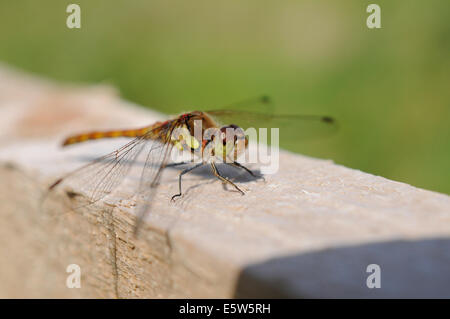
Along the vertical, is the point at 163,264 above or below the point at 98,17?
below

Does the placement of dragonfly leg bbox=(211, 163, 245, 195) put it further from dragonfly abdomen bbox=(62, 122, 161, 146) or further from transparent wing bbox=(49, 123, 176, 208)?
dragonfly abdomen bbox=(62, 122, 161, 146)

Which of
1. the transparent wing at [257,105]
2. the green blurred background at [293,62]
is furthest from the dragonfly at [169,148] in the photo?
the green blurred background at [293,62]

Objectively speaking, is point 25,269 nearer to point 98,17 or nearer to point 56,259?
point 56,259

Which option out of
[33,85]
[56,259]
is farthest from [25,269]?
[33,85]

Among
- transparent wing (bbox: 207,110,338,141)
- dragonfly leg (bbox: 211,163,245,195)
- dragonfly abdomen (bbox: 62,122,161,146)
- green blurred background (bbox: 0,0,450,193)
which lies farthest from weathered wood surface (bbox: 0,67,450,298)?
green blurred background (bbox: 0,0,450,193)

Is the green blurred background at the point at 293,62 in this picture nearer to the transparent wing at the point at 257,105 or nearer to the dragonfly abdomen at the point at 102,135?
the transparent wing at the point at 257,105
